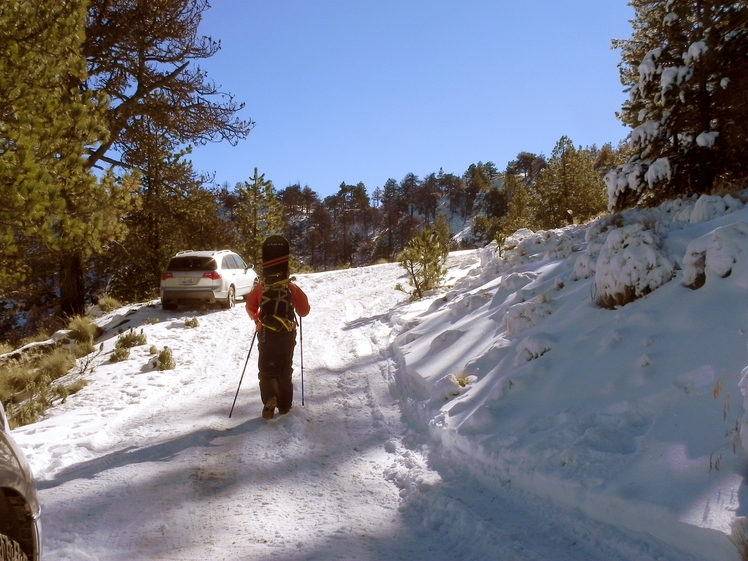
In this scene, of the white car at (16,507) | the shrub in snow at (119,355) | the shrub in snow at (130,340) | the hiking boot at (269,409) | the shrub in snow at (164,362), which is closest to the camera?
the white car at (16,507)

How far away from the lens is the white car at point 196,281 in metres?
15.4

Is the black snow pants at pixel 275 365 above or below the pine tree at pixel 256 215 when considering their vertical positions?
below

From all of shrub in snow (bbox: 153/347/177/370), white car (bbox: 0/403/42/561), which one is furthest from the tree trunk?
white car (bbox: 0/403/42/561)

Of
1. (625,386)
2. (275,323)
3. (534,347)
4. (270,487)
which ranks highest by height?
(275,323)

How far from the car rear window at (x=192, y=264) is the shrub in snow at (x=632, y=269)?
39.0 feet

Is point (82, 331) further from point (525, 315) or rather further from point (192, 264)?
point (525, 315)

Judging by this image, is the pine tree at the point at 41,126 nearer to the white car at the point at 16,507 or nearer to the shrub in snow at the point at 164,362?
the shrub in snow at the point at 164,362

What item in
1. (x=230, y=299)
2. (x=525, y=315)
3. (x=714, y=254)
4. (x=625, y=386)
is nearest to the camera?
(x=625, y=386)

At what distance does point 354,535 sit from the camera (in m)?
3.82

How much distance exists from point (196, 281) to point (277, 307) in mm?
9681

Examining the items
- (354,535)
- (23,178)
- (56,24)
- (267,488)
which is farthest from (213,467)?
(56,24)

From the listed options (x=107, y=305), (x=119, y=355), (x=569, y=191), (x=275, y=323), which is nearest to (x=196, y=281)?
(x=107, y=305)

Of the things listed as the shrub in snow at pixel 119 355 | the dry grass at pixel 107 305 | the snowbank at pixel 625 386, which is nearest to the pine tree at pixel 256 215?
the dry grass at pixel 107 305

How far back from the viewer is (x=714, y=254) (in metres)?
5.18
